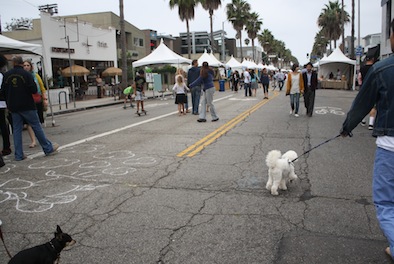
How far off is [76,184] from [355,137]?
6570 millimetres

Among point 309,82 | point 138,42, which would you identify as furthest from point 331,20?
point 309,82

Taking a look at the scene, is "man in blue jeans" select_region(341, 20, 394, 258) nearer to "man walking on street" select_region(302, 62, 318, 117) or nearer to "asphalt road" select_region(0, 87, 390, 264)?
"asphalt road" select_region(0, 87, 390, 264)

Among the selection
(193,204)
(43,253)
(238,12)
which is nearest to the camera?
(43,253)

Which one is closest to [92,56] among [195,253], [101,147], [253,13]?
[101,147]

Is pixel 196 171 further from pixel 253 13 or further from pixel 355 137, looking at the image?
pixel 253 13

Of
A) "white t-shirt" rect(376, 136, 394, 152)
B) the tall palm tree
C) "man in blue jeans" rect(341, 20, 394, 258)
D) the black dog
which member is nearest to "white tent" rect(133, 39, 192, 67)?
the black dog

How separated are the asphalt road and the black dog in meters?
0.44

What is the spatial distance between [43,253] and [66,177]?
317cm

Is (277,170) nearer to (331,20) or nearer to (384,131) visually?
(384,131)

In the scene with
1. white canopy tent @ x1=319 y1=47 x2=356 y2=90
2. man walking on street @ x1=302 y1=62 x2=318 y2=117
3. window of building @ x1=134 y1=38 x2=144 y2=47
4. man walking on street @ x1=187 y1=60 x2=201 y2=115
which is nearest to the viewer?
man walking on street @ x1=302 y1=62 x2=318 y2=117

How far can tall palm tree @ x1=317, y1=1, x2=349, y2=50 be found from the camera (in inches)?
2383

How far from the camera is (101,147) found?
798 centimetres

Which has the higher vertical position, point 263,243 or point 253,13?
point 253,13

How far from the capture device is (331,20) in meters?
60.9
